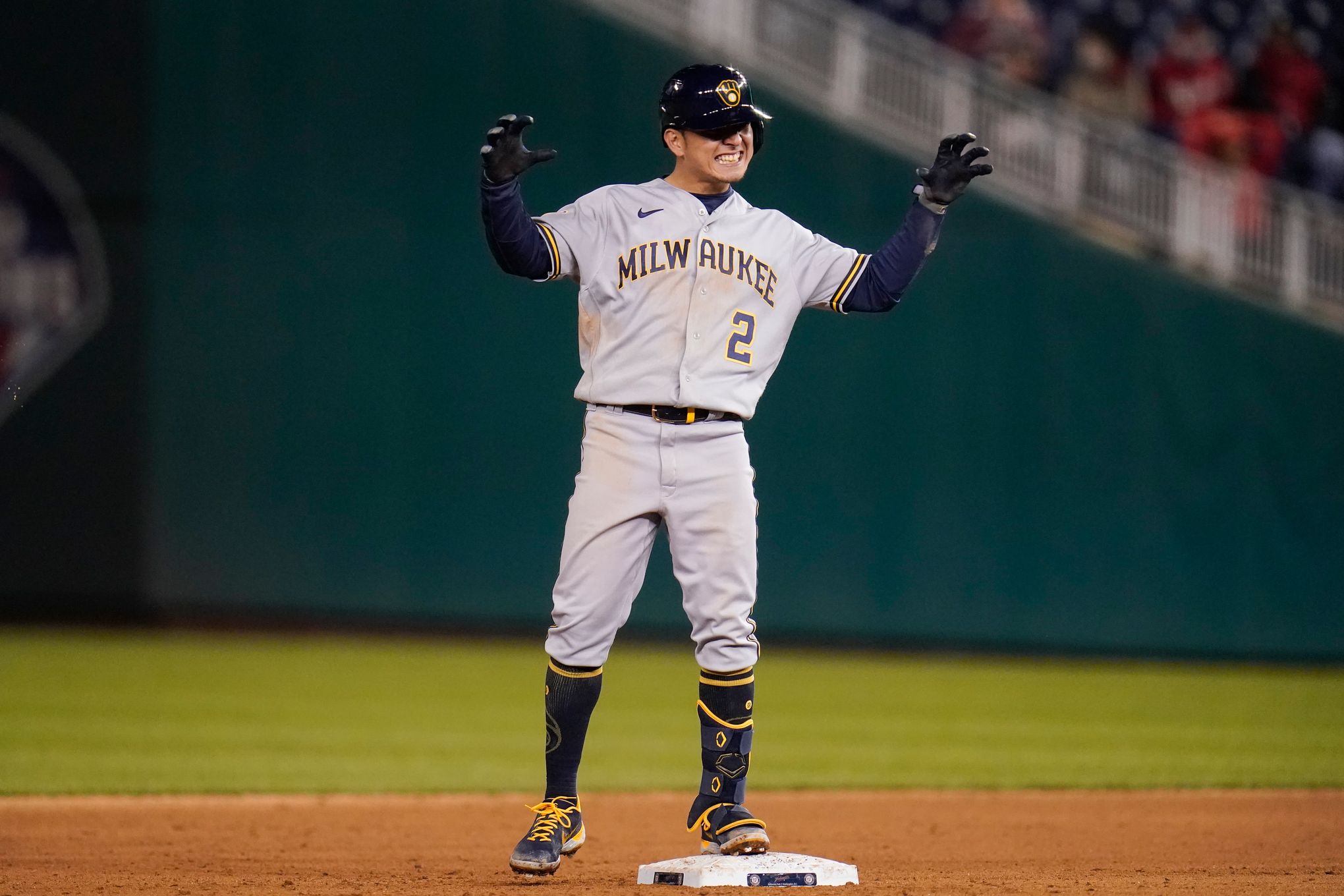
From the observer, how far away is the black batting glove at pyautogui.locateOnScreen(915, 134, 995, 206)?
156 inches

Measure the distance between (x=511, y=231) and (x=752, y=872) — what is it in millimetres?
1563

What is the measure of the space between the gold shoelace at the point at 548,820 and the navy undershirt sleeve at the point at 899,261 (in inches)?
56.6

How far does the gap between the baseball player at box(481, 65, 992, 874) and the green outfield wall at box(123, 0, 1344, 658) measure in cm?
715

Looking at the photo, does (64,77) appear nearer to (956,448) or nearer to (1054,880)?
(956,448)

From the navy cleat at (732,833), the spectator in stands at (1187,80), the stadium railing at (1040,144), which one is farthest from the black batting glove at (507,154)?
the spectator in stands at (1187,80)

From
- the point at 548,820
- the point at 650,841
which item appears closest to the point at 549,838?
the point at 548,820

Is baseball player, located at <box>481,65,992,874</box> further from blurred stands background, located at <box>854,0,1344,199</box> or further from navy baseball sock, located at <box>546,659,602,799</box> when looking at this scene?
blurred stands background, located at <box>854,0,1344,199</box>

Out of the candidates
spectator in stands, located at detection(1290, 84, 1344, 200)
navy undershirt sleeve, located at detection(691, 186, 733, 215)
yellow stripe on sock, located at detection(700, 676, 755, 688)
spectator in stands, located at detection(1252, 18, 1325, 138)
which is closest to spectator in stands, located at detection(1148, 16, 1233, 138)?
spectator in stands, located at detection(1252, 18, 1325, 138)

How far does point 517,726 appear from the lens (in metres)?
7.86

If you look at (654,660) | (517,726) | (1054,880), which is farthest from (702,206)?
(654,660)

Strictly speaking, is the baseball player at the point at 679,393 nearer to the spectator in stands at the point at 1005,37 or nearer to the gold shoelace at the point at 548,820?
the gold shoelace at the point at 548,820

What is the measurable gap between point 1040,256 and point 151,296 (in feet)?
20.5

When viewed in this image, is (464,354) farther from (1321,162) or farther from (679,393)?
(679,393)

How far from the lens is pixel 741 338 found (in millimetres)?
3938
